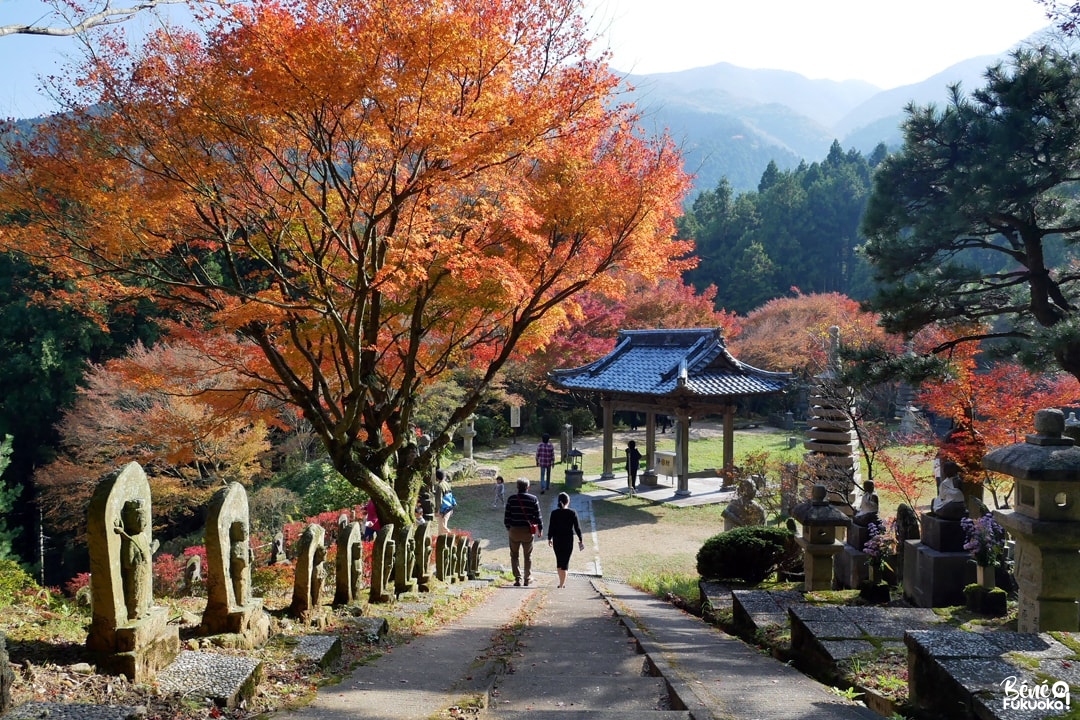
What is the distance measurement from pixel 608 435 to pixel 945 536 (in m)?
15.1

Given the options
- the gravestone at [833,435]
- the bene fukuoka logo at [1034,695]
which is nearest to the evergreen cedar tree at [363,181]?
the bene fukuoka logo at [1034,695]

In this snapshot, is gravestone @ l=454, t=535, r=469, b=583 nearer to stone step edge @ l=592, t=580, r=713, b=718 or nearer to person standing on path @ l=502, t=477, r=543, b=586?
person standing on path @ l=502, t=477, r=543, b=586

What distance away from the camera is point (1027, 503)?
430 centimetres

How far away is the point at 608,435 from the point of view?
20.9 metres

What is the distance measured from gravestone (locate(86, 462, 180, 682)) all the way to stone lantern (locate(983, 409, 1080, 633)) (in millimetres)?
4703

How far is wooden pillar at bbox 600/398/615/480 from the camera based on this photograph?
67.3ft

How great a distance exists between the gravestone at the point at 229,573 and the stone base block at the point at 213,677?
0.35 metres

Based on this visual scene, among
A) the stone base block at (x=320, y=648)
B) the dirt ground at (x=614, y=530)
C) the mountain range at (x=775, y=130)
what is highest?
the mountain range at (x=775, y=130)

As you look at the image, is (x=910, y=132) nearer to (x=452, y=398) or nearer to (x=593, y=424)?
(x=452, y=398)

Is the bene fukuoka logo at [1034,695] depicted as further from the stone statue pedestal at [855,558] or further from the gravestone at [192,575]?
the gravestone at [192,575]

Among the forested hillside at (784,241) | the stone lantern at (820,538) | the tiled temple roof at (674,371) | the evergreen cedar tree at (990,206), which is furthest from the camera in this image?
the forested hillside at (784,241)

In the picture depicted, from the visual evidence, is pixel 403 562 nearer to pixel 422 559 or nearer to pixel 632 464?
pixel 422 559

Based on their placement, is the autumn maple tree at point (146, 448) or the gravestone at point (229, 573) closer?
the gravestone at point (229, 573)

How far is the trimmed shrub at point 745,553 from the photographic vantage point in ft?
27.4
